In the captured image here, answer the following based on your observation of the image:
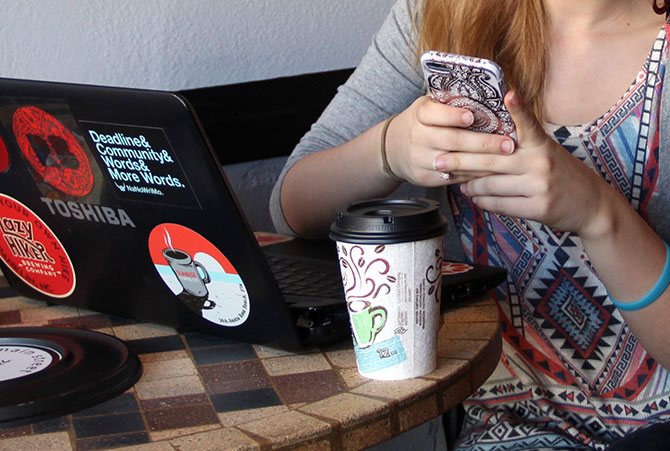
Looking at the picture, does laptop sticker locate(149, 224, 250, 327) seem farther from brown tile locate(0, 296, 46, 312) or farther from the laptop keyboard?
brown tile locate(0, 296, 46, 312)

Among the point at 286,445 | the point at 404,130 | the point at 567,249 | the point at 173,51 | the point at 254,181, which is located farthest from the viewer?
the point at 254,181

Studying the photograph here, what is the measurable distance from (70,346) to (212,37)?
983mm

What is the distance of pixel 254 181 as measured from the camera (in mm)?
1819

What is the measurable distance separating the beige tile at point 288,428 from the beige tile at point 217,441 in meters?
0.01

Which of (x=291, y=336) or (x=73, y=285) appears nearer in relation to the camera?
(x=291, y=336)

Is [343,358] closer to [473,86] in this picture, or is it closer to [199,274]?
[199,274]

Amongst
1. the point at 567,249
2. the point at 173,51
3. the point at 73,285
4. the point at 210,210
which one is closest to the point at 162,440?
the point at 210,210

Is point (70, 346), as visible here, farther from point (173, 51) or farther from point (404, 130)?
point (173, 51)

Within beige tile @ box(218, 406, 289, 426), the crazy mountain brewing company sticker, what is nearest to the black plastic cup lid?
beige tile @ box(218, 406, 289, 426)

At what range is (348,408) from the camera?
0.71 meters

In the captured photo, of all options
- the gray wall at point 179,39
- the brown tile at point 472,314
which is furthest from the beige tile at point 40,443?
the gray wall at point 179,39

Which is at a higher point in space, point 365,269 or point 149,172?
point 149,172

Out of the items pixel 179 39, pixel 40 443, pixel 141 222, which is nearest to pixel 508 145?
pixel 141 222

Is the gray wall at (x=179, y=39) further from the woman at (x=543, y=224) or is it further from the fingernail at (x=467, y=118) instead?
the fingernail at (x=467, y=118)
